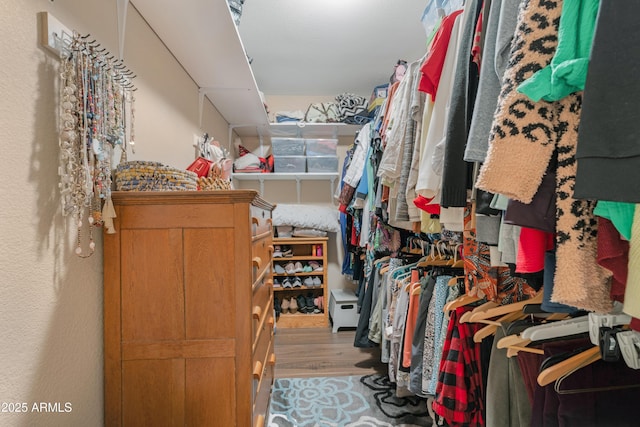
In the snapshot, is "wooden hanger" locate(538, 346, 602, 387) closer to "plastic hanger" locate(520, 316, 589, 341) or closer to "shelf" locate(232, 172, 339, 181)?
"plastic hanger" locate(520, 316, 589, 341)

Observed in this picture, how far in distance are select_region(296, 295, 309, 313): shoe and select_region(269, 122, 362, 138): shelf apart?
1.68m

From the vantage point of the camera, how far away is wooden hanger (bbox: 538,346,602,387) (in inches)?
29.1

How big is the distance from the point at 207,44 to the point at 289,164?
5.23 feet

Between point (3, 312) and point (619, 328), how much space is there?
4.52 ft

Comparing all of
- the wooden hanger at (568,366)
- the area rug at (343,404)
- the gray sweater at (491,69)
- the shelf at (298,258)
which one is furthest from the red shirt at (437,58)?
the shelf at (298,258)

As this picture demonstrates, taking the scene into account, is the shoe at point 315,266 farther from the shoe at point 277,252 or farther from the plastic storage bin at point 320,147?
the plastic storage bin at point 320,147

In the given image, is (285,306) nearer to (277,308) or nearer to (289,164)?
(277,308)

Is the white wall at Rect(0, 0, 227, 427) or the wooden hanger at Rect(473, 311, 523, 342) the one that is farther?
the wooden hanger at Rect(473, 311, 523, 342)

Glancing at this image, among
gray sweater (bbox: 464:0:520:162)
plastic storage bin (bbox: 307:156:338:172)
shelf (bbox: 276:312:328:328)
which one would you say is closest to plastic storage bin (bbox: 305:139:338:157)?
plastic storage bin (bbox: 307:156:338:172)

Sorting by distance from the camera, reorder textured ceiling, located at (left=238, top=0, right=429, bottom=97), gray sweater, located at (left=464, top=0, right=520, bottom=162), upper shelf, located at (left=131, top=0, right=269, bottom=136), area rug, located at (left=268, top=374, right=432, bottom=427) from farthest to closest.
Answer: textured ceiling, located at (left=238, top=0, right=429, bottom=97) → area rug, located at (left=268, top=374, right=432, bottom=427) → upper shelf, located at (left=131, top=0, right=269, bottom=136) → gray sweater, located at (left=464, top=0, right=520, bottom=162)

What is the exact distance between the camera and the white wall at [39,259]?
2.49 feet

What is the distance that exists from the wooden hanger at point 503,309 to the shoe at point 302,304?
7.55 ft

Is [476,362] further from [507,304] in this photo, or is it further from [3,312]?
[3,312]

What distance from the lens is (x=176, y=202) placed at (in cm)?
110
